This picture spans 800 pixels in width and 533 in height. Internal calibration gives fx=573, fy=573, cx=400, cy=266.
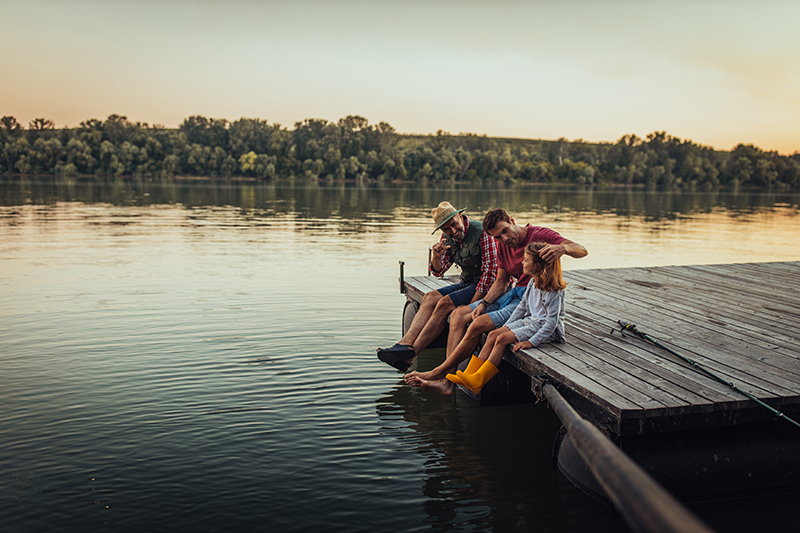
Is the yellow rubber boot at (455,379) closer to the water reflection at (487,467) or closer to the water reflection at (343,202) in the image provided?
the water reflection at (487,467)

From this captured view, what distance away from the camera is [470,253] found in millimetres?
6562

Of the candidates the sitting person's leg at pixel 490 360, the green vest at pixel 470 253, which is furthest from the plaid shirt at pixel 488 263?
the sitting person's leg at pixel 490 360

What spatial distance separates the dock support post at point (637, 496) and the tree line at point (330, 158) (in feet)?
352

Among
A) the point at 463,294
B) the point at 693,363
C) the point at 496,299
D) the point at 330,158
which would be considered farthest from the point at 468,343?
the point at 330,158

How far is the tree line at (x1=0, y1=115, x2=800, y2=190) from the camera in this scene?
339ft

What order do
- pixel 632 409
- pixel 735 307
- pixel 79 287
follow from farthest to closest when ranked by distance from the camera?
pixel 79 287, pixel 735 307, pixel 632 409

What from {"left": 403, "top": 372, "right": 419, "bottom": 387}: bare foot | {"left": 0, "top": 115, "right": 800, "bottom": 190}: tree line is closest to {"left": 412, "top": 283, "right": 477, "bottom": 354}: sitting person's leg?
{"left": 403, "top": 372, "right": 419, "bottom": 387}: bare foot

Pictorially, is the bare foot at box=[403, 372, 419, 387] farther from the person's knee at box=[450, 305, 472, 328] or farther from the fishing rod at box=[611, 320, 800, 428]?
the fishing rod at box=[611, 320, 800, 428]

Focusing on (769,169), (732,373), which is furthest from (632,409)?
(769,169)

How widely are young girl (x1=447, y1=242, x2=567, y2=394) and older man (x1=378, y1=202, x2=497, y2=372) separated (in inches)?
38.5

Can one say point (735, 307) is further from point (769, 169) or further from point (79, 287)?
point (769, 169)

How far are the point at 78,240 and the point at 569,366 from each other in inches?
673

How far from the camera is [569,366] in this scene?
15.4ft

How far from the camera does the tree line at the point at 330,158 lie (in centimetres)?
10319
